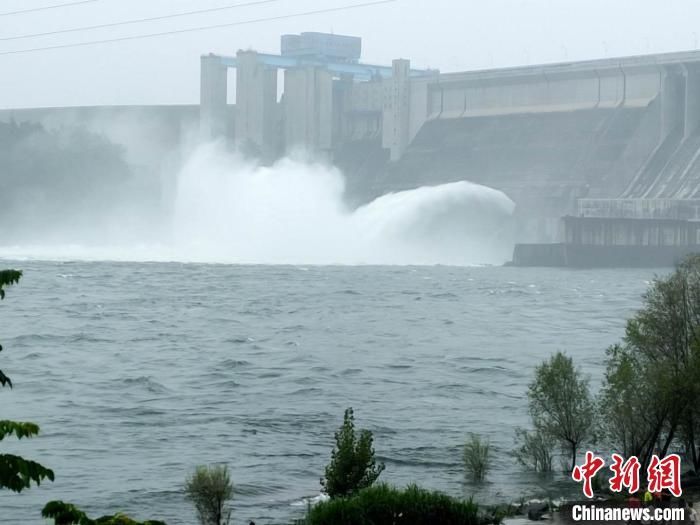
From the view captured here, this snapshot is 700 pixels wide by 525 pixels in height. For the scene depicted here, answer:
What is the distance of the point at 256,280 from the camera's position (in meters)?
60.3

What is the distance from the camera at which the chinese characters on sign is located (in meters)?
14.9

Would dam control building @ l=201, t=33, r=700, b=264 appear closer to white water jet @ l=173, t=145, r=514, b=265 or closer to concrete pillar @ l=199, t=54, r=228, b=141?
concrete pillar @ l=199, t=54, r=228, b=141

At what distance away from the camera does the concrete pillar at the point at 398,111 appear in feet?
335

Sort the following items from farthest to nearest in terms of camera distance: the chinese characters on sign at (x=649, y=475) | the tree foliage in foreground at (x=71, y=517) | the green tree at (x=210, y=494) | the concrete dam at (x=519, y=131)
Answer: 1. the concrete dam at (x=519, y=131)
2. the green tree at (x=210, y=494)
3. the chinese characters on sign at (x=649, y=475)
4. the tree foliage in foreground at (x=71, y=517)

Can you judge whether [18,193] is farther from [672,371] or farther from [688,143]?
[672,371]

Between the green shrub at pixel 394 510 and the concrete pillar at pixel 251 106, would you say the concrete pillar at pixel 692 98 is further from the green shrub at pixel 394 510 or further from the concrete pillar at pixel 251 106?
the green shrub at pixel 394 510

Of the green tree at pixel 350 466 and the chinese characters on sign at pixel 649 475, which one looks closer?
the chinese characters on sign at pixel 649 475

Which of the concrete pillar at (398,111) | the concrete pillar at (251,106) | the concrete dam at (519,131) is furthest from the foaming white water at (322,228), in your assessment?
the concrete pillar at (251,106)

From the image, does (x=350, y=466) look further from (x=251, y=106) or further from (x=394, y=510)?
(x=251, y=106)

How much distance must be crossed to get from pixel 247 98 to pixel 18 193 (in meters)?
22.5

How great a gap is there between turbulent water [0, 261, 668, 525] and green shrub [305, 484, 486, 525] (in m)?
4.25

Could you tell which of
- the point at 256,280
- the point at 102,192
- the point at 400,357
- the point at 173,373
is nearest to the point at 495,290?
the point at 256,280

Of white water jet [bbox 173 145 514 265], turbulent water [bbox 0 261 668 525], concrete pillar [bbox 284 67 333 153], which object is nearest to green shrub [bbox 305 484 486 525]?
turbulent water [bbox 0 261 668 525]

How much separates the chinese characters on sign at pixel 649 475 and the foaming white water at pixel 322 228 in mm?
60607
